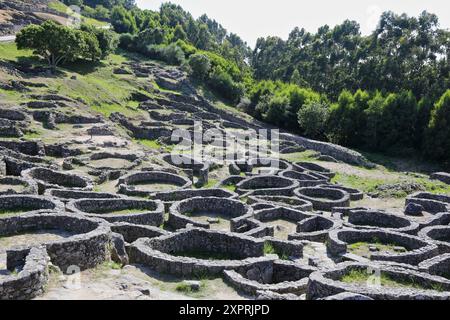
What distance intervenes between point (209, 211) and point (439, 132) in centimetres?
4306

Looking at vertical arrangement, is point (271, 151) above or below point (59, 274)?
above

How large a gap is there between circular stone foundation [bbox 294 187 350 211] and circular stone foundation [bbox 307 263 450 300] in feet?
54.2

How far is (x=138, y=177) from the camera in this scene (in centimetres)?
3744

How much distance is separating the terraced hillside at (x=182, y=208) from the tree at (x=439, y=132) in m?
3.76

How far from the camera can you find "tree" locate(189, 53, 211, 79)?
95.2 metres

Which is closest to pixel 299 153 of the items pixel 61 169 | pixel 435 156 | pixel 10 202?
pixel 435 156

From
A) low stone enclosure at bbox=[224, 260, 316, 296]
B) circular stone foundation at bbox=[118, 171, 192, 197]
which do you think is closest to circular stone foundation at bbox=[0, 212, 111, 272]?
low stone enclosure at bbox=[224, 260, 316, 296]

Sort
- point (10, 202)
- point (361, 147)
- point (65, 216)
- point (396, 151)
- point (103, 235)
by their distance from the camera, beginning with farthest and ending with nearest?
point (361, 147), point (396, 151), point (10, 202), point (65, 216), point (103, 235)

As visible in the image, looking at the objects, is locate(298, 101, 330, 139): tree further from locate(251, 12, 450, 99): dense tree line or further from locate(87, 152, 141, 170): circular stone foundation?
locate(87, 152, 141, 170): circular stone foundation

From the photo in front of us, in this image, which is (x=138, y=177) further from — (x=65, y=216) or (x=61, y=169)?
(x=65, y=216)

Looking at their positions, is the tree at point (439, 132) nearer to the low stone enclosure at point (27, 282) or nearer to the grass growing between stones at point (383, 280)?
the grass growing between stones at point (383, 280)

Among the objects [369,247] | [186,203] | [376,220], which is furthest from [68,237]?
[376,220]

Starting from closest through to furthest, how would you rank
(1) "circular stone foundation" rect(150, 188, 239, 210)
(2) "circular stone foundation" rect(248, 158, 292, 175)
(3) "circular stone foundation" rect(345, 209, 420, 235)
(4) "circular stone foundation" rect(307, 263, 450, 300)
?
(4) "circular stone foundation" rect(307, 263, 450, 300)
(3) "circular stone foundation" rect(345, 209, 420, 235)
(1) "circular stone foundation" rect(150, 188, 239, 210)
(2) "circular stone foundation" rect(248, 158, 292, 175)
